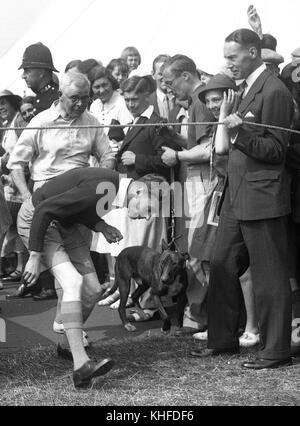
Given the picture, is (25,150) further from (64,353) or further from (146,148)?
(64,353)

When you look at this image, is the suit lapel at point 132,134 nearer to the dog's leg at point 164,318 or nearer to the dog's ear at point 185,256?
the dog's ear at point 185,256

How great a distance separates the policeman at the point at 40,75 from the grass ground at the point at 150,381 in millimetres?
2731

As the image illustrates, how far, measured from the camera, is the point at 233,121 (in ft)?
17.9

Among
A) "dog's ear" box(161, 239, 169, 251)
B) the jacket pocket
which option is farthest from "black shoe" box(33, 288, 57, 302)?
the jacket pocket

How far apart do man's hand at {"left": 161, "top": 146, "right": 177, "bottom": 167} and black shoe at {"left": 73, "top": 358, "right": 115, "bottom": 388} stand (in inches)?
81.5

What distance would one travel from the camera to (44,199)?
570 cm

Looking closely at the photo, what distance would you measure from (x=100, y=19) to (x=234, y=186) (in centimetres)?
901

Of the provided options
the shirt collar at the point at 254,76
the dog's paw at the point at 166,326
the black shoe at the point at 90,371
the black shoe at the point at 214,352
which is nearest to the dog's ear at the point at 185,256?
→ the dog's paw at the point at 166,326

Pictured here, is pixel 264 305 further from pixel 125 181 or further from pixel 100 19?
pixel 100 19

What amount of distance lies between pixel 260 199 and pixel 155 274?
56.5 inches

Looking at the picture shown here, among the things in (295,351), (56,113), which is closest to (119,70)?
(56,113)

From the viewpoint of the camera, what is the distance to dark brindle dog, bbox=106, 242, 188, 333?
6.71 m
